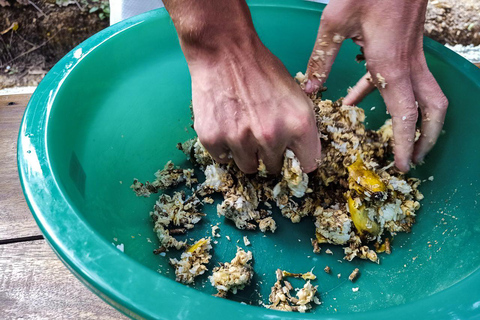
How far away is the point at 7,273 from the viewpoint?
79 centimetres

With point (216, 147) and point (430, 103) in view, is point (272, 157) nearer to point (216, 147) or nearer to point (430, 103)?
point (216, 147)

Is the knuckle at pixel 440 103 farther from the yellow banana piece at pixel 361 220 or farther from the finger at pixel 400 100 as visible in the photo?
the yellow banana piece at pixel 361 220

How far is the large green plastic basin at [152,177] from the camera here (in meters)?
0.50

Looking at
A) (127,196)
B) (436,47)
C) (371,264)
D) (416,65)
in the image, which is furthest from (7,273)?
(436,47)

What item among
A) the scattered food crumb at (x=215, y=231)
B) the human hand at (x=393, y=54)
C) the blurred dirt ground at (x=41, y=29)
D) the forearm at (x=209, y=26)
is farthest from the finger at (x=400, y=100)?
the blurred dirt ground at (x=41, y=29)

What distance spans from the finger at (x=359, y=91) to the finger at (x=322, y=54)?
147 millimetres

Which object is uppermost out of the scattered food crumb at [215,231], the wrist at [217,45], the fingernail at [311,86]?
the wrist at [217,45]

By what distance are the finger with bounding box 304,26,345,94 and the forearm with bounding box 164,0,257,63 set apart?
0.35ft

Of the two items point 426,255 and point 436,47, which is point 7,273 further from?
point 436,47

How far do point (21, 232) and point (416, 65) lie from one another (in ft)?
2.60

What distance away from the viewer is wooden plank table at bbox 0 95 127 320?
743 mm

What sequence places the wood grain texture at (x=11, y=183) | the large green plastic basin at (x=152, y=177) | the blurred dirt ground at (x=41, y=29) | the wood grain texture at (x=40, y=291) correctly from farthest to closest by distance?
the blurred dirt ground at (x=41, y=29) < the wood grain texture at (x=11, y=183) < the wood grain texture at (x=40, y=291) < the large green plastic basin at (x=152, y=177)

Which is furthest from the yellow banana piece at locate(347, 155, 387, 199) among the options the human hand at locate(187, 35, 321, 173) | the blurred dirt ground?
the blurred dirt ground

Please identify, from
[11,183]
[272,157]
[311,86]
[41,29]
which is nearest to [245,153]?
[272,157]
